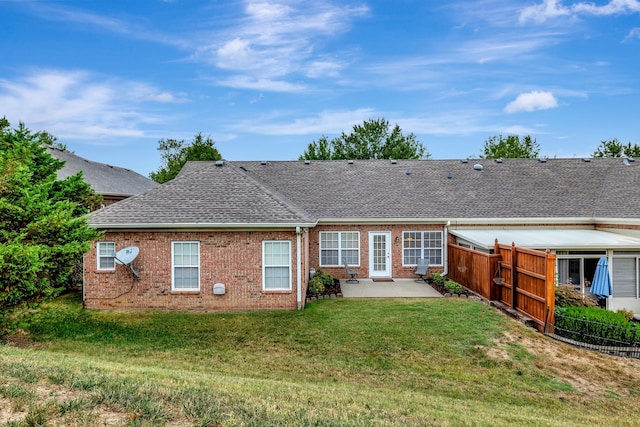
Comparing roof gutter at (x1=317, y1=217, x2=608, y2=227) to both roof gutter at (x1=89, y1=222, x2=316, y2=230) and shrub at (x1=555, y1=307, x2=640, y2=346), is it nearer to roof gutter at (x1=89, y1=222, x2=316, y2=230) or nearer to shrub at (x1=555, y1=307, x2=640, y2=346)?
roof gutter at (x1=89, y1=222, x2=316, y2=230)

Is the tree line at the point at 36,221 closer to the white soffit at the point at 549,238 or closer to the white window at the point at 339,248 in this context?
the white window at the point at 339,248

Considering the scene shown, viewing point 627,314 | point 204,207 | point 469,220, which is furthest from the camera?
point 469,220

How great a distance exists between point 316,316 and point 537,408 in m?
6.83

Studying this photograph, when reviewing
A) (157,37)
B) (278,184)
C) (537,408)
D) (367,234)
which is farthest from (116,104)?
(537,408)

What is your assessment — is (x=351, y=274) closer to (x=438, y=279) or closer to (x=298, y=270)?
(x=438, y=279)

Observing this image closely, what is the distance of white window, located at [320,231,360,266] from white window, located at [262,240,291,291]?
5412mm

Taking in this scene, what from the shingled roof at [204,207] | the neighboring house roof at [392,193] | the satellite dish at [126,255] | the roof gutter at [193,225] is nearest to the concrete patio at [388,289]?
the neighboring house roof at [392,193]

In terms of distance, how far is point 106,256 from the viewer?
13.2m

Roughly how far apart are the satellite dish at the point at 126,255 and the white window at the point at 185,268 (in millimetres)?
1211

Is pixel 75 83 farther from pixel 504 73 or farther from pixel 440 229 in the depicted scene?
pixel 504 73

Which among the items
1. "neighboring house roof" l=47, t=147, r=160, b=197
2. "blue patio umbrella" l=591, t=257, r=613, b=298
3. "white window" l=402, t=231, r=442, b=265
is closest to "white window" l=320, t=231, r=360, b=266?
"white window" l=402, t=231, r=442, b=265

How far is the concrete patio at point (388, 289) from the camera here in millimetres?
14961

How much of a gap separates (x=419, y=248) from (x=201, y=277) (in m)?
10.6

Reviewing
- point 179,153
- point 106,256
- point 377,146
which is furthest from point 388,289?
point 179,153
